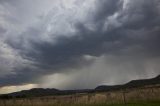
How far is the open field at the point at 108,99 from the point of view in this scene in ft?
286

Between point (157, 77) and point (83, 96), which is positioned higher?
point (157, 77)

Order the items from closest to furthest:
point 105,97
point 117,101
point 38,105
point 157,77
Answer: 1. point 117,101
2. point 105,97
3. point 38,105
4. point 157,77

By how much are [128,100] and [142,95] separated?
16.7 ft

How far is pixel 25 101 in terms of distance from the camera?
420ft

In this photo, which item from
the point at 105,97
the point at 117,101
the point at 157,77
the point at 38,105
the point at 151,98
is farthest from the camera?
the point at 157,77

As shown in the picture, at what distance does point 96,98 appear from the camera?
339 ft

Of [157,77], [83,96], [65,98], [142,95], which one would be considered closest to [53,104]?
[65,98]

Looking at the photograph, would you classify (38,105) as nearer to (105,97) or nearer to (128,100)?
(105,97)

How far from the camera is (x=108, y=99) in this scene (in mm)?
98188

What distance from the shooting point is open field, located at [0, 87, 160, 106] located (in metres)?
87.1

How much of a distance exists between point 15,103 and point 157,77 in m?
113

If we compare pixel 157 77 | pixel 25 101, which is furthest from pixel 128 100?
pixel 157 77

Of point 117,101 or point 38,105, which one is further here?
point 38,105

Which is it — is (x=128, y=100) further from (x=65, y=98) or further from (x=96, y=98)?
(x=65, y=98)
